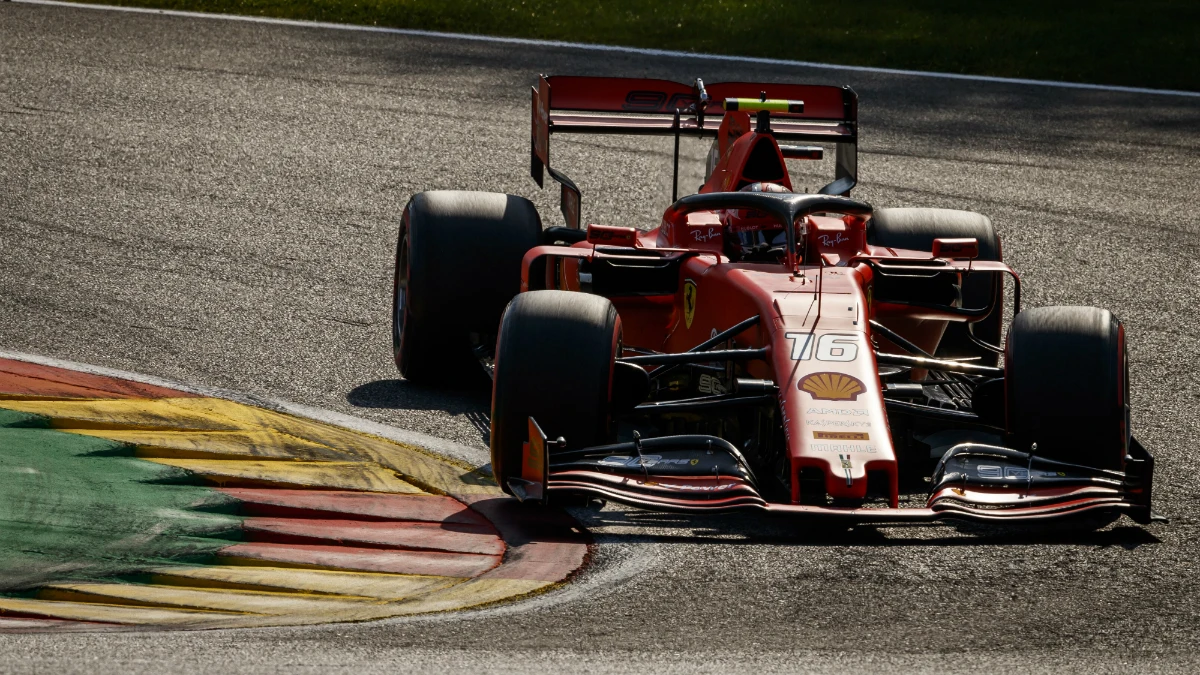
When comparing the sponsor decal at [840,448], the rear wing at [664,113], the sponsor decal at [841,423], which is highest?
the rear wing at [664,113]

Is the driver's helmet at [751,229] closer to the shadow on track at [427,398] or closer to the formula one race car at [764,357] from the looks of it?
the formula one race car at [764,357]

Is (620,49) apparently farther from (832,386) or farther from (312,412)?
(832,386)

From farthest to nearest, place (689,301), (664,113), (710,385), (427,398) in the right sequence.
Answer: (664,113), (427,398), (689,301), (710,385)

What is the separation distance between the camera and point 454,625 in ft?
16.5

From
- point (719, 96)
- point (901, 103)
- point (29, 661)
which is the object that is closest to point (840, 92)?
point (719, 96)

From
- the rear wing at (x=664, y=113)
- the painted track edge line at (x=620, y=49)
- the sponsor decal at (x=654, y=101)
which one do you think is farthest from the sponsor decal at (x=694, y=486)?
the painted track edge line at (x=620, y=49)

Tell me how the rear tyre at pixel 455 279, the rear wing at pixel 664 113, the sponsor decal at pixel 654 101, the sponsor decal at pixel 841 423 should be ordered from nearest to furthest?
the sponsor decal at pixel 841 423 < the rear tyre at pixel 455 279 < the rear wing at pixel 664 113 < the sponsor decal at pixel 654 101

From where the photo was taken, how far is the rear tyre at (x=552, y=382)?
607 centimetres

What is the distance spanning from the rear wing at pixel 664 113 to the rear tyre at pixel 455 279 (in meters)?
0.73

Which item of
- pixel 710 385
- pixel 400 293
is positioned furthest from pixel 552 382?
pixel 400 293

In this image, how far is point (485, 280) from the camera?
320 inches

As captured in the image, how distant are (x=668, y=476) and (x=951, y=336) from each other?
10.4 feet

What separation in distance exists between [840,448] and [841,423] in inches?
5.1

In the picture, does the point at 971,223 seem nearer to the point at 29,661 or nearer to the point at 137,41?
the point at 29,661
